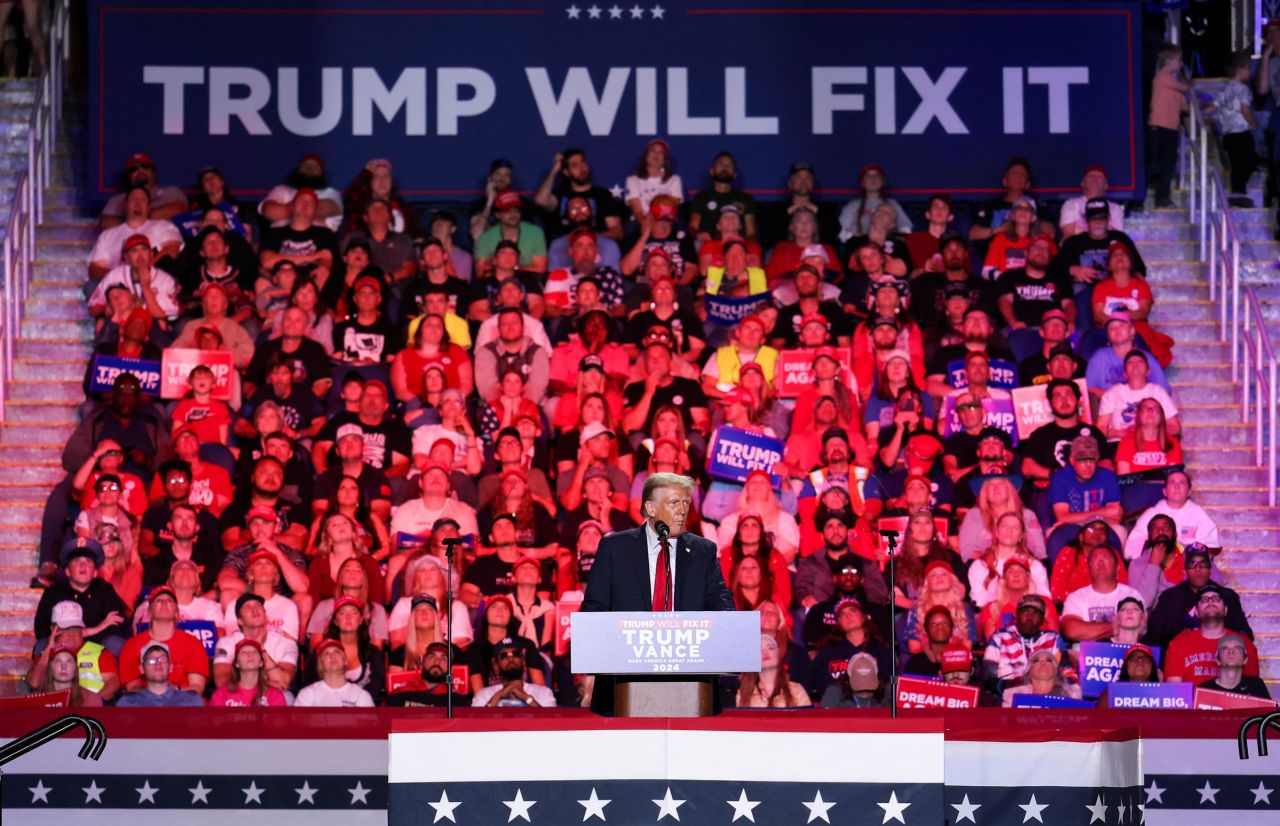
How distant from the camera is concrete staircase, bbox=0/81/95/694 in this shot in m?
12.3

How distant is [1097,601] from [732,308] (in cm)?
339

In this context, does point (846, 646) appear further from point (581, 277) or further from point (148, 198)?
point (148, 198)

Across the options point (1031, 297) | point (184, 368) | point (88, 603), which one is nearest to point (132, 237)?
point (184, 368)

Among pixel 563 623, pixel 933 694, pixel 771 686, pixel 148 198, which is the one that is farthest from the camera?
pixel 148 198

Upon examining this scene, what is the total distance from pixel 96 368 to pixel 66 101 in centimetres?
373

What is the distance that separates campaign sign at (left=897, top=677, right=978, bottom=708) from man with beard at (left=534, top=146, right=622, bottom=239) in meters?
4.86

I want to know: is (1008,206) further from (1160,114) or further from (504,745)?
(504,745)

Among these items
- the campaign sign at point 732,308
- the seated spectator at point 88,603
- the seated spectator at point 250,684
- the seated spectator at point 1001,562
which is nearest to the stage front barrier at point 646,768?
the seated spectator at point 250,684

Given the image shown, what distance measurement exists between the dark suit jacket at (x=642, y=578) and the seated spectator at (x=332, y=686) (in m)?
4.17

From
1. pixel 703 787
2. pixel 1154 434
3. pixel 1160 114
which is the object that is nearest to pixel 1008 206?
pixel 1160 114

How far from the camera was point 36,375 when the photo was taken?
44.9 ft

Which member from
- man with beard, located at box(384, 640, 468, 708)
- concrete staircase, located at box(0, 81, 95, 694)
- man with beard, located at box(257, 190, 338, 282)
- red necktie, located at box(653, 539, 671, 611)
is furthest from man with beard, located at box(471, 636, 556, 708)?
man with beard, located at box(257, 190, 338, 282)

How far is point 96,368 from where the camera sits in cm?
1275

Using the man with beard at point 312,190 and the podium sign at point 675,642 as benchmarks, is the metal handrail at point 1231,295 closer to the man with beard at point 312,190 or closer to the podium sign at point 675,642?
the man with beard at point 312,190
